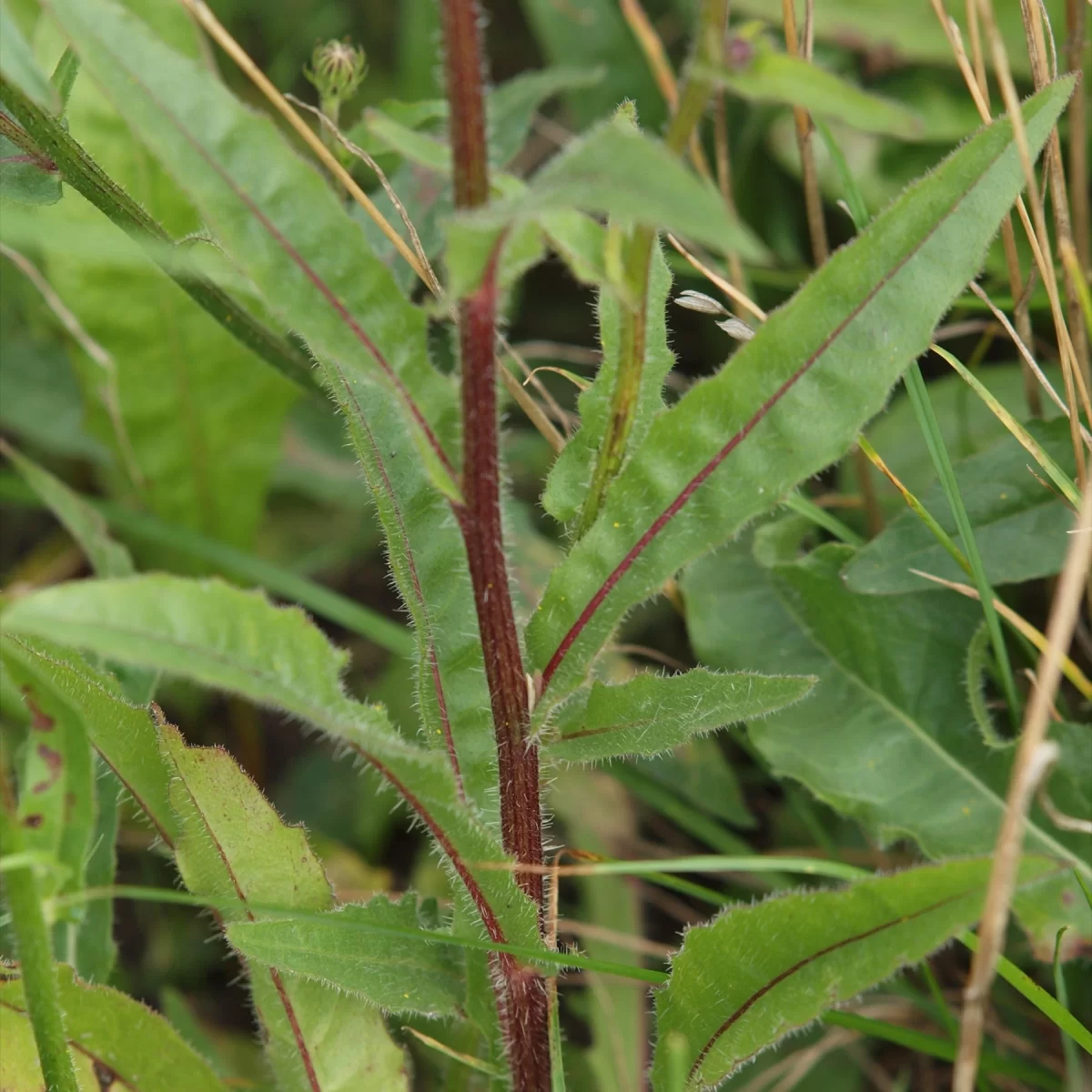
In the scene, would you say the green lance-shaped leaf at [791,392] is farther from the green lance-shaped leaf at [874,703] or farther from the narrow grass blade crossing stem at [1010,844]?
the green lance-shaped leaf at [874,703]

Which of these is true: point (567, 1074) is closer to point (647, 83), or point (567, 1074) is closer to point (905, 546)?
point (905, 546)

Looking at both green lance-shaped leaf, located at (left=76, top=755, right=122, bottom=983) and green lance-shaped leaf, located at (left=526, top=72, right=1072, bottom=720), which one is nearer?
green lance-shaped leaf, located at (left=526, top=72, right=1072, bottom=720)

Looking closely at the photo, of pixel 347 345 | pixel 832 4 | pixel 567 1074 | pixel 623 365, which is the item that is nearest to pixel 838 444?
pixel 623 365

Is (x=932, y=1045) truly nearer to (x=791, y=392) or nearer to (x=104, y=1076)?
(x=791, y=392)

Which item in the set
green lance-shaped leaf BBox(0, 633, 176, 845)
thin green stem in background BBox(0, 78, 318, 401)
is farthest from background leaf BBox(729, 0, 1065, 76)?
green lance-shaped leaf BBox(0, 633, 176, 845)

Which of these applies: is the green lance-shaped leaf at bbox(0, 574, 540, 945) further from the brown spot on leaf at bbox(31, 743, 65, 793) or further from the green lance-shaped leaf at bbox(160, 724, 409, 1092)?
the green lance-shaped leaf at bbox(160, 724, 409, 1092)

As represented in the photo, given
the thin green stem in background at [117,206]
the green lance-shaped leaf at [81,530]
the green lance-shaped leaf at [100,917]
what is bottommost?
the green lance-shaped leaf at [100,917]

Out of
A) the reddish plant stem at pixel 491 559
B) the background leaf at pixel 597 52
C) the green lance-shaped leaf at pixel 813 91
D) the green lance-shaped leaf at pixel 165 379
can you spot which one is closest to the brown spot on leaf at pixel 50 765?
the reddish plant stem at pixel 491 559
